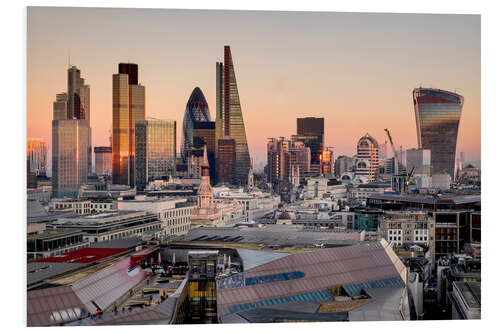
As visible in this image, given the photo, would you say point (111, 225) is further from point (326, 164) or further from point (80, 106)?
point (326, 164)

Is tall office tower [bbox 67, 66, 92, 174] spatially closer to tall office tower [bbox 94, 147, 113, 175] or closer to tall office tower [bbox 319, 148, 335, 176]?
tall office tower [bbox 94, 147, 113, 175]

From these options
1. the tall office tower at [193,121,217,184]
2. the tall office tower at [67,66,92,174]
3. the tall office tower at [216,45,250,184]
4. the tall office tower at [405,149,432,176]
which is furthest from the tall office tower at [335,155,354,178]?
the tall office tower at [67,66,92,174]

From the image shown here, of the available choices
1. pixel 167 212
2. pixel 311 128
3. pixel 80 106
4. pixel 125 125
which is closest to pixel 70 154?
pixel 80 106

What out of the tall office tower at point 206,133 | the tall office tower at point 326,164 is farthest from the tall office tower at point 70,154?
the tall office tower at point 206,133

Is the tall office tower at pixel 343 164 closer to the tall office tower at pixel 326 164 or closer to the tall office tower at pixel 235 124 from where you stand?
the tall office tower at pixel 326 164

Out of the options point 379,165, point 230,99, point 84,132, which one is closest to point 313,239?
point 84,132
